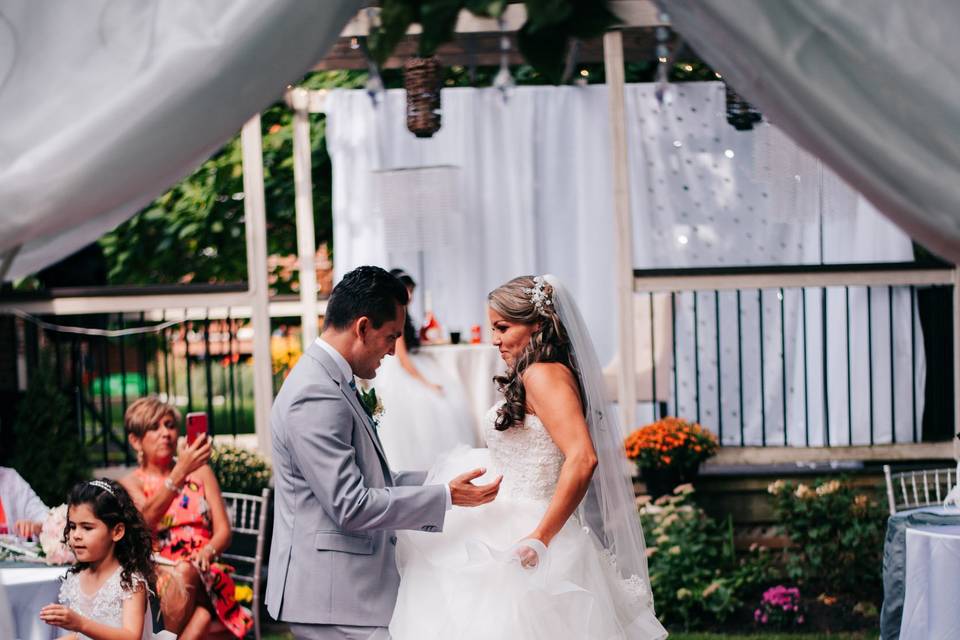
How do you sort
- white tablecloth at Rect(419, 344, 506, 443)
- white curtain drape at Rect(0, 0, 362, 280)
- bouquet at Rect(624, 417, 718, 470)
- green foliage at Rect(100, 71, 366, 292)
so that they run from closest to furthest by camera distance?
1. white curtain drape at Rect(0, 0, 362, 280)
2. bouquet at Rect(624, 417, 718, 470)
3. white tablecloth at Rect(419, 344, 506, 443)
4. green foliage at Rect(100, 71, 366, 292)

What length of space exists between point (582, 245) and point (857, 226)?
1.92m

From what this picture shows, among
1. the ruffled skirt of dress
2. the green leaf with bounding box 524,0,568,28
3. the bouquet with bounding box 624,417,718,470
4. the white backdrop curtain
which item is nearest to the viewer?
the green leaf with bounding box 524,0,568,28

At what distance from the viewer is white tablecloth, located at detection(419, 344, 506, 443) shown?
7.90 meters

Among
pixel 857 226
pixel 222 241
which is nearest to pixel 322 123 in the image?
pixel 222 241

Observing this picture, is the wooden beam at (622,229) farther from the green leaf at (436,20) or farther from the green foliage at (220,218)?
the green leaf at (436,20)

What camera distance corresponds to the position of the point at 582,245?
8.44m

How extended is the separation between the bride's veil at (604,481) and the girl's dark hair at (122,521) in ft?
5.12

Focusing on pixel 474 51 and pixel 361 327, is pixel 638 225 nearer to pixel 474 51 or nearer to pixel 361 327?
pixel 474 51

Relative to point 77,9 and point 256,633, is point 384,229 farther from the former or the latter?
point 77,9

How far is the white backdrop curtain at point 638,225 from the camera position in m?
8.03

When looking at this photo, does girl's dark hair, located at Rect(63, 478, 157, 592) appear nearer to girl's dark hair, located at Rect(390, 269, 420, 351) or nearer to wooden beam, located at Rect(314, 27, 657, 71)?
girl's dark hair, located at Rect(390, 269, 420, 351)

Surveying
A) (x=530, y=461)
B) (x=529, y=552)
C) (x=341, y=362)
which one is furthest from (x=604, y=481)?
(x=341, y=362)

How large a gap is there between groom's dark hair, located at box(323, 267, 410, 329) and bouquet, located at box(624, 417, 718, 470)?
3.72 m

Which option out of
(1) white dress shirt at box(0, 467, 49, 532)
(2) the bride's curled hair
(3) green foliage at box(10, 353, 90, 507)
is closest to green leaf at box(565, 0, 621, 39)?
(2) the bride's curled hair
